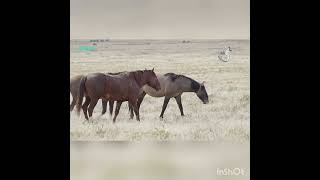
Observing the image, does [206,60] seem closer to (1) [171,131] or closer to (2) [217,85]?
(2) [217,85]

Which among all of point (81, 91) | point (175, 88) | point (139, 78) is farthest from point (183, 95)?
point (81, 91)

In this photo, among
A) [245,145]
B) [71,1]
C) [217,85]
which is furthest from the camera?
[217,85]

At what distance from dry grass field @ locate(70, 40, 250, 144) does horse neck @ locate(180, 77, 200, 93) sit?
0.12 metres

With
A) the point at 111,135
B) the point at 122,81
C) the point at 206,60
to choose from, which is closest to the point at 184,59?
the point at 206,60

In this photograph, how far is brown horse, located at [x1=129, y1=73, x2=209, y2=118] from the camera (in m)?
9.90

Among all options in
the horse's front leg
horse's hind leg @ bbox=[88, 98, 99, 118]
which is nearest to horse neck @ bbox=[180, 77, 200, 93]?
the horse's front leg

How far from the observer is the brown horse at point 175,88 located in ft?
32.5

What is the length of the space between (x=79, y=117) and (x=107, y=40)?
1501 mm

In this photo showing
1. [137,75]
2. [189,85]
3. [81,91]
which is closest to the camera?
[81,91]

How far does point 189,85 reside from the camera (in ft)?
33.6

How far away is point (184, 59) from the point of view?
32.0ft

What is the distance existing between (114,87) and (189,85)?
61.6 inches

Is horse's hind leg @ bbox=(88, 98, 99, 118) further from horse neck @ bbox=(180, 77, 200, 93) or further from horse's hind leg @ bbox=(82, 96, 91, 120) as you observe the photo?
horse neck @ bbox=(180, 77, 200, 93)

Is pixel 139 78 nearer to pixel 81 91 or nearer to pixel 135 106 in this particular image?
pixel 135 106
